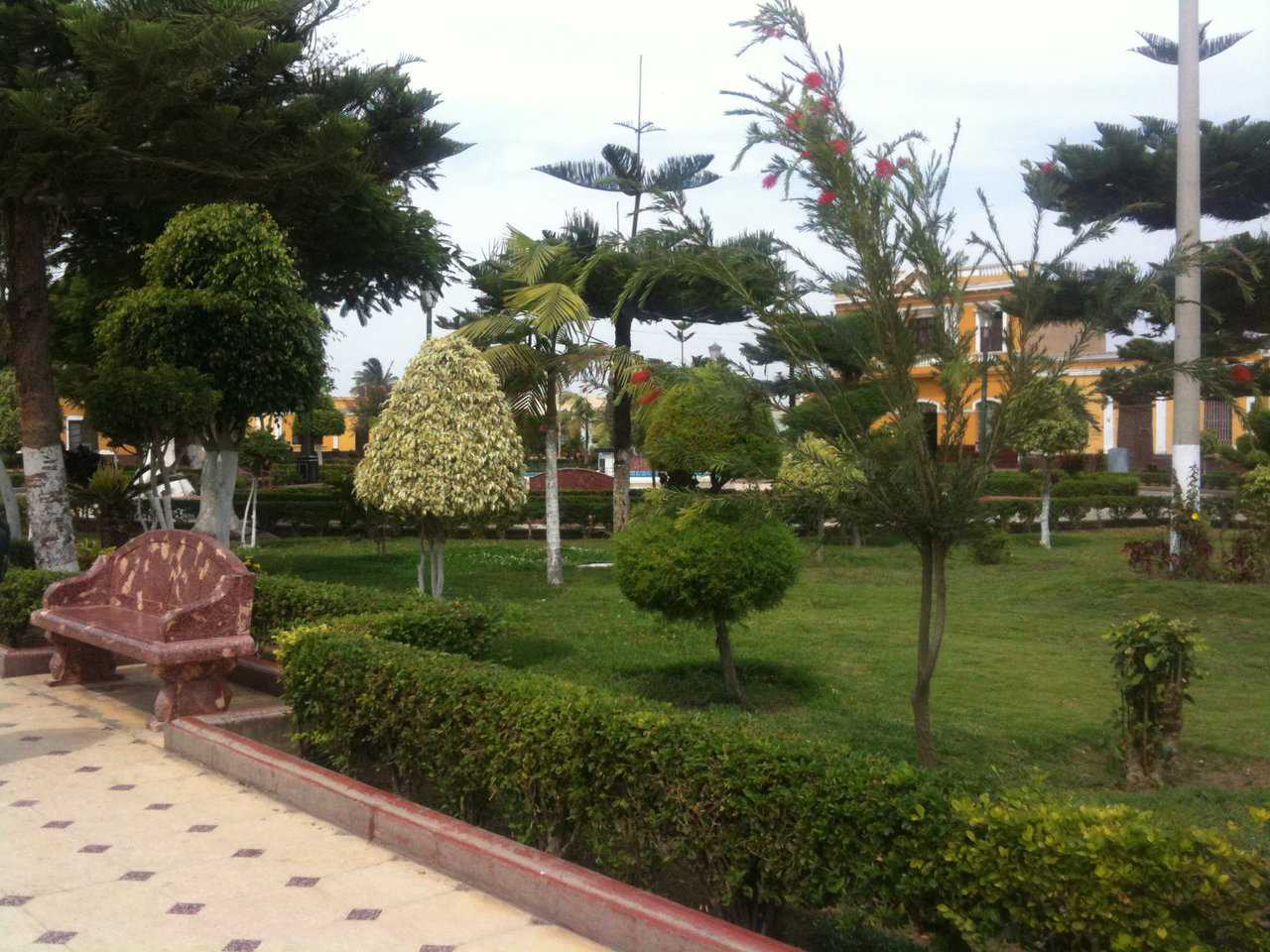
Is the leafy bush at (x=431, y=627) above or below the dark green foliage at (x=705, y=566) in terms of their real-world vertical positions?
below

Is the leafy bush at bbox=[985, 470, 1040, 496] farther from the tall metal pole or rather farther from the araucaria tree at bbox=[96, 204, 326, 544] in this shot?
the araucaria tree at bbox=[96, 204, 326, 544]

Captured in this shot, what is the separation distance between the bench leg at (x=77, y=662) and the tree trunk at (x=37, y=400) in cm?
323

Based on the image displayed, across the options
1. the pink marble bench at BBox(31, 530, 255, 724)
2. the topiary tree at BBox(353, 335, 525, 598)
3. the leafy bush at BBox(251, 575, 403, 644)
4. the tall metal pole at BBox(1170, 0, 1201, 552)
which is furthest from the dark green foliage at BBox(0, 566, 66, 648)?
the tall metal pole at BBox(1170, 0, 1201, 552)

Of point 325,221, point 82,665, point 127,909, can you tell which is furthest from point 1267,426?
point 127,909

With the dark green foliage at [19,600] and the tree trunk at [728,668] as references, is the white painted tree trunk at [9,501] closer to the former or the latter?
the dark green foliage at [19,600]

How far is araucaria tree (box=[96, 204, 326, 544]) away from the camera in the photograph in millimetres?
11180

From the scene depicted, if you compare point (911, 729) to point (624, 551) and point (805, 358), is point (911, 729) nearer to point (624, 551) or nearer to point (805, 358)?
point (624, 551)

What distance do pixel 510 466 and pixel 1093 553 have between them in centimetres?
1205

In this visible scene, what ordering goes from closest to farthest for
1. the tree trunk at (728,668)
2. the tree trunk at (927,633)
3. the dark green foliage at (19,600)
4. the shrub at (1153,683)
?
the tree trunk at (927,633) < the shrub at (1153,683) < the tree trunk at (728,668) < the dark green foliage at (19,600)

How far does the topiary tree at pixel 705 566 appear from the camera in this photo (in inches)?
296

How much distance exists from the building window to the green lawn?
6.11 feet

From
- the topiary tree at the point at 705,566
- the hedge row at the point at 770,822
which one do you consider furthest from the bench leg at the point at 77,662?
the topiary tree at the point at 705,566

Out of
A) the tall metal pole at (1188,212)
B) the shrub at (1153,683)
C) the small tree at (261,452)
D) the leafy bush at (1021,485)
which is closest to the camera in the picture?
the shrub at (1153,683)

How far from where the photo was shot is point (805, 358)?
5.21 metres
